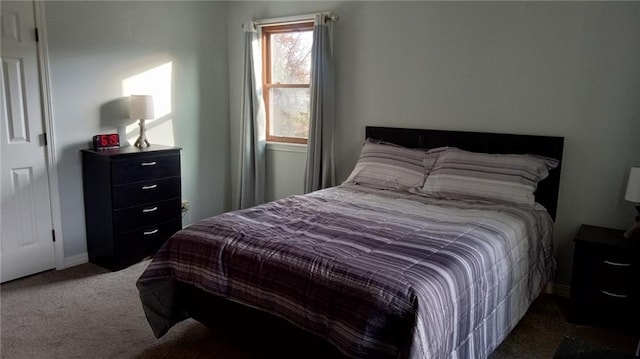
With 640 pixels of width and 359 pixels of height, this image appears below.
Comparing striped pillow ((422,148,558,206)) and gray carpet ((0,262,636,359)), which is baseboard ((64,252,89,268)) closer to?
gray carpet ((0,262,636,359))

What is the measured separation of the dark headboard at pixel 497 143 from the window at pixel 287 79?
38.5 inches

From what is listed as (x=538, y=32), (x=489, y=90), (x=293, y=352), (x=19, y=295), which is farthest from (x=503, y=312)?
(x=19, y=295)

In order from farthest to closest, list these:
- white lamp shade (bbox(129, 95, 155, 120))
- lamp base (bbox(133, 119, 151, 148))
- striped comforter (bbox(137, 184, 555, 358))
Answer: lamp base (bbox(133, 119, 151, 148)) → white lamp shade (bbox(129, 95, 155, 120)) → striped comforter (bbox(137, 184, 555, 358))

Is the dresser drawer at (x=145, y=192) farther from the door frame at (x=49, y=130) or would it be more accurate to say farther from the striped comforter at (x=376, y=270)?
the striped comforter at (x=376, y=270)

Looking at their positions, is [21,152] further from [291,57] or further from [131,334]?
[291,57]

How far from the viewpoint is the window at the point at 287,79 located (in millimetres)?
4438

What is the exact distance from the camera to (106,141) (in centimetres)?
378

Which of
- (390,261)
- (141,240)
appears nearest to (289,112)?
(141,240)

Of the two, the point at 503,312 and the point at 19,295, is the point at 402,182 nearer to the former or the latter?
the point at 503,312

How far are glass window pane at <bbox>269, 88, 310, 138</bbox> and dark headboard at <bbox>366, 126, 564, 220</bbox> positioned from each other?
0.92 metres

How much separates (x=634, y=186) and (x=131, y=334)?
303cm

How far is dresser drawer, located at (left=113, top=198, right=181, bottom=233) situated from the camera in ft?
11.8

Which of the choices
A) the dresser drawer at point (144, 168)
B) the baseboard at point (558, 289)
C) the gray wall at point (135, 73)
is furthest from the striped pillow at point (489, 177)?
the gray wall at point (135, 73)

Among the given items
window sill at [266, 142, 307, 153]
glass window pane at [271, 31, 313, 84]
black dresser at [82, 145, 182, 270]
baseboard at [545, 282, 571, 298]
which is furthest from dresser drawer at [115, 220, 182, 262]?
baseboard at [545, 282, 571, 298]
